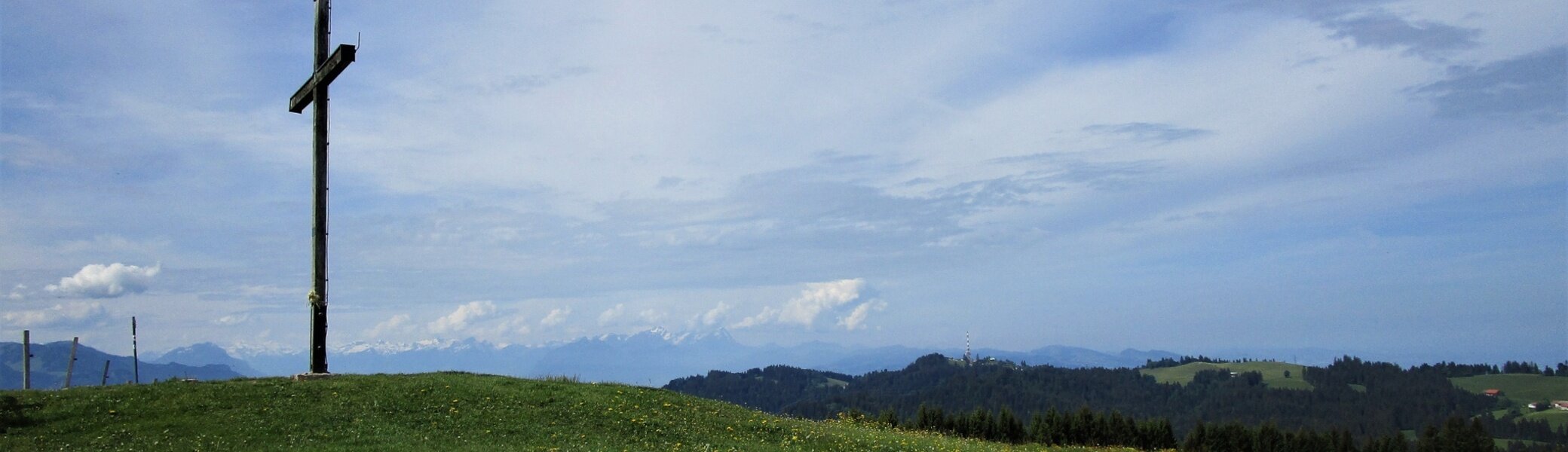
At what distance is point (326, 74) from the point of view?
2778 centimetres

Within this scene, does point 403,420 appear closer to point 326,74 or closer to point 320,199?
point 320,199

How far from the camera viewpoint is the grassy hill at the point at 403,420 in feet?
64.4

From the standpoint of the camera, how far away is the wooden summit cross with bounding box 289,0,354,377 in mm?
27562

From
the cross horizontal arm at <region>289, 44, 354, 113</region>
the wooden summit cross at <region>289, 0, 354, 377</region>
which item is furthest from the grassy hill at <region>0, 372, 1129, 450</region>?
the cross horizontal arm at <region>289, 44, 354, 113</region>

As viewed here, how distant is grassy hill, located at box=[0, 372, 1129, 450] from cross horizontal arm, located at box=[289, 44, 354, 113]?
8.30 meters

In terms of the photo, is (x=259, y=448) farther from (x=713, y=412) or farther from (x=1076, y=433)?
(x=1076, y=433)

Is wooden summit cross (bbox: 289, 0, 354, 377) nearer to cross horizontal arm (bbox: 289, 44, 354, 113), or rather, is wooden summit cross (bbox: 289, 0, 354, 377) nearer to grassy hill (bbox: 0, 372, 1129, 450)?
Result: cross horizontal arm (bbox: 289, 44, 354, 113)

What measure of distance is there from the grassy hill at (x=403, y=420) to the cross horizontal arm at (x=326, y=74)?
8297 millimetres

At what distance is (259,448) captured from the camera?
1873cm

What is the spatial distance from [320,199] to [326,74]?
3.67 m

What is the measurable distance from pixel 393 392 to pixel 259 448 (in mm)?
5880

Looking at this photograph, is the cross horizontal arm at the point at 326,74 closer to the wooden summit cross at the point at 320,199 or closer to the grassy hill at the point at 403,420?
the wooden summit cross at the point at 320,199

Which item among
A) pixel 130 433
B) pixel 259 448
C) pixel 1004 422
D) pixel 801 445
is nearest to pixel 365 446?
pixel 259 448

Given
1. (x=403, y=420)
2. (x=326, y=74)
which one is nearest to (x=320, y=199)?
(x=326, y=74)
